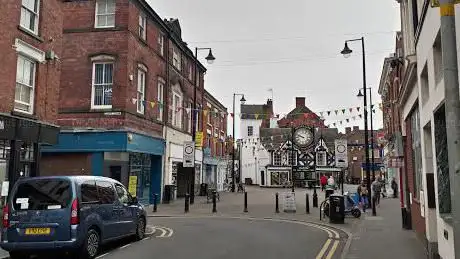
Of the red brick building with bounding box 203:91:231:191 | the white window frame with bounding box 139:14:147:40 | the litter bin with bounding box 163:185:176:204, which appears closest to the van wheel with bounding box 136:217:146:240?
the white window frame with bounding box 139:14:147:40

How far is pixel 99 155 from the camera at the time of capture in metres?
23.6

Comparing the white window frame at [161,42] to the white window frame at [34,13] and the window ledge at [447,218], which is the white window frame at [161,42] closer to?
the white window frame at [34,13]

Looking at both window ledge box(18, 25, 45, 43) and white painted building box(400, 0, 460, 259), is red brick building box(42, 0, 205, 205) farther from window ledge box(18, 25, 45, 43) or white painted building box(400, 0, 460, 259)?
white painted building box(400, 0, 460, 259)

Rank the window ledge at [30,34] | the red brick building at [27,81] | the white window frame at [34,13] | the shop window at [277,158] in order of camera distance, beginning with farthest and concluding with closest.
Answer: the shop window at [277,158] < the white window frame at [34,13] < the window ledge at [30,34] < the red brick building at [27,81]

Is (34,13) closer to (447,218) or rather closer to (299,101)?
(447,218)

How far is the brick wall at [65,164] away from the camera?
23.7 m

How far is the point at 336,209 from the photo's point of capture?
714 inches

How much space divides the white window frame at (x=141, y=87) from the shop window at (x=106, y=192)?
1394 cm

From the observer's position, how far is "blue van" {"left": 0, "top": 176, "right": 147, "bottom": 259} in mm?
9836

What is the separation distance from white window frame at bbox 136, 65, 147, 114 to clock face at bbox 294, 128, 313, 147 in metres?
44.4

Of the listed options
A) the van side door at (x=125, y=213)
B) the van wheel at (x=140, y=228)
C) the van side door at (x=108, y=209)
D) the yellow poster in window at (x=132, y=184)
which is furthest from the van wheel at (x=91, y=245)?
the yellow poster in window at (x=132, y=184)

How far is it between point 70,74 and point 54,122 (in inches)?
295

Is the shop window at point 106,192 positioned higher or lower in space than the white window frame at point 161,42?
lower

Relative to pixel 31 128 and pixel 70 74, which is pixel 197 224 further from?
pixel 70 74
